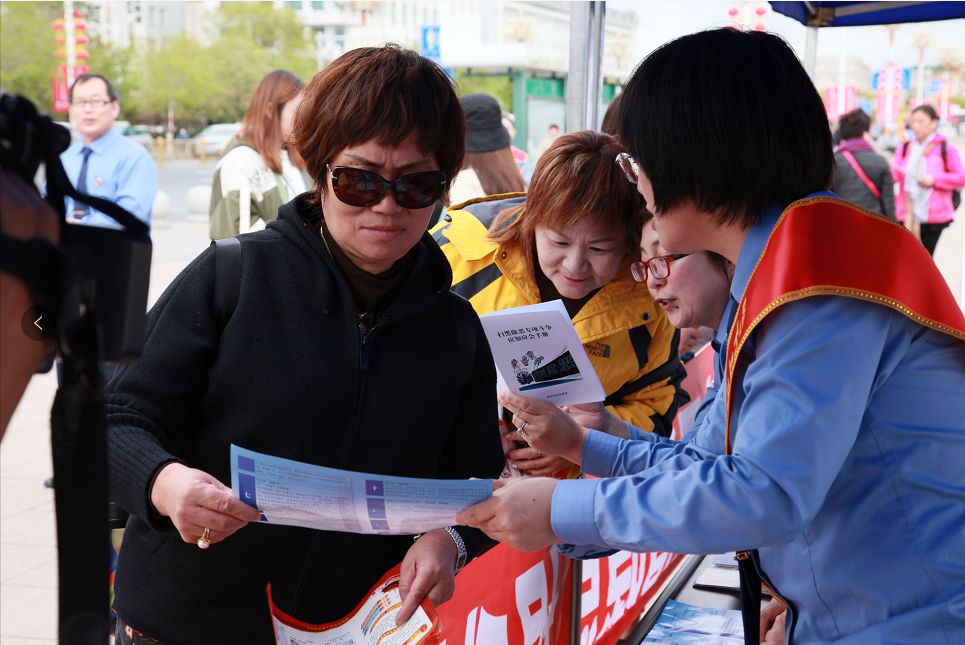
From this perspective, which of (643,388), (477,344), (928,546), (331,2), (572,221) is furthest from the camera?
(331,2)

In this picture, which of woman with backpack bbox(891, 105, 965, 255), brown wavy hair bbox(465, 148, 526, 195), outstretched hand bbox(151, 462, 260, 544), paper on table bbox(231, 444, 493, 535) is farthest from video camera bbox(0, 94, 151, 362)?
woman with backpack bbox(891, 105, 965, 255)

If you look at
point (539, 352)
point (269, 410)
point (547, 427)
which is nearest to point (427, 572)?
point (269, 410)

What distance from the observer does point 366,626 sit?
1.62 metres

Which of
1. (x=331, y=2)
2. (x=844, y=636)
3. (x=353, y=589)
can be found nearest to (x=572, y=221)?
(x=353, y=589)

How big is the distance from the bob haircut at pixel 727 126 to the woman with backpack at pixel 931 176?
10.1 m

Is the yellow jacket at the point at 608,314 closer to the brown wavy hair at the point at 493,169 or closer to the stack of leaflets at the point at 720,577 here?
the stack of leaflets at the point at 720,577

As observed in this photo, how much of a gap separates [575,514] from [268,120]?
3694 millimetres

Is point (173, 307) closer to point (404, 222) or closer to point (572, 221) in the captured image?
point (404, 222)

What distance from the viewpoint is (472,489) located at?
58.6 inches

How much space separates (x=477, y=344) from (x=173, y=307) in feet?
1.93

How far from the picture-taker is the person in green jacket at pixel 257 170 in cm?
461

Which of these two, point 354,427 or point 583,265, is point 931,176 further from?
point 354,427

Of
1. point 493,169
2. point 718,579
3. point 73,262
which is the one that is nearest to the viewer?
point 73,262

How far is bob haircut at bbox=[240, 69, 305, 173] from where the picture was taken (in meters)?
4.72
